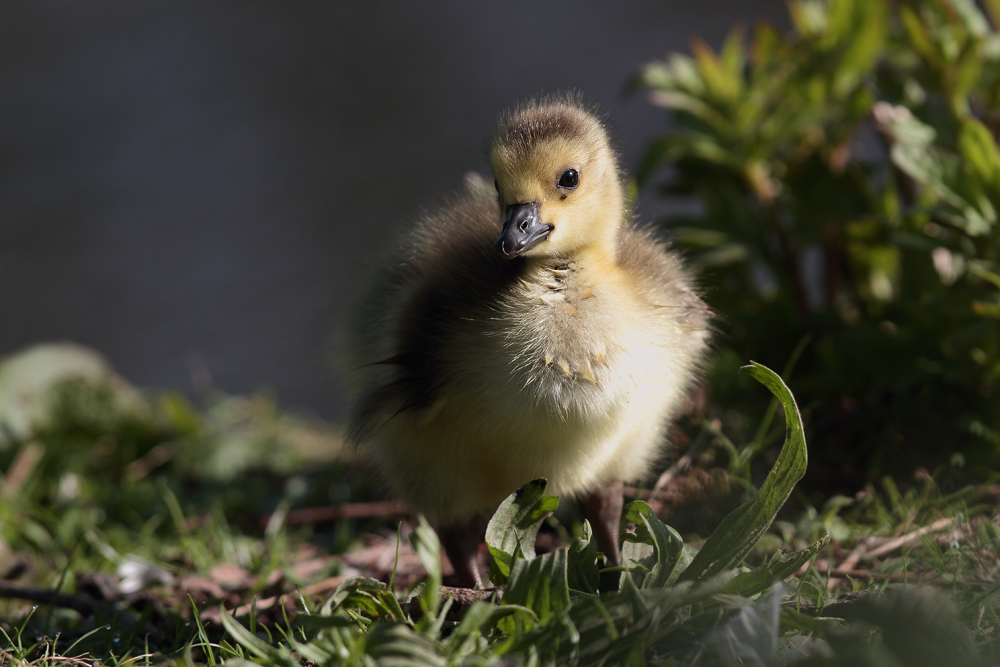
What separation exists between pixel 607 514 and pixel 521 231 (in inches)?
24.7

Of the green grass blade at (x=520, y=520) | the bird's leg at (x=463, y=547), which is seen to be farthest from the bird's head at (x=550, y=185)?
the bird's leg at (x=463, y=547)

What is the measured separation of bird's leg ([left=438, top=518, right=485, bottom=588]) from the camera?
1749 mm

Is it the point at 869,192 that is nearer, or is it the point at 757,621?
the point at 757,621

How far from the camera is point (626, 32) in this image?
5.22 m

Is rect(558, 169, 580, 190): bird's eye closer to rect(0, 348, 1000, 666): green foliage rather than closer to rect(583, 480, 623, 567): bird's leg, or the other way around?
rect(0, 348, 1000, 666): green foliage

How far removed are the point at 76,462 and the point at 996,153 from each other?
2547 mm

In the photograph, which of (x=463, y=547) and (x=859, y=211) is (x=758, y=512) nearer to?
(x=463, y=547)

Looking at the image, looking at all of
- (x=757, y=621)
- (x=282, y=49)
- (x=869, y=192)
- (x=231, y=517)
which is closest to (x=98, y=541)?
(x=231, y=517)

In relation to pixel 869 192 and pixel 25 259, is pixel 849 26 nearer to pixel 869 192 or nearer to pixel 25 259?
pixel 869 192

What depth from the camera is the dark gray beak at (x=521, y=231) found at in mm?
1487

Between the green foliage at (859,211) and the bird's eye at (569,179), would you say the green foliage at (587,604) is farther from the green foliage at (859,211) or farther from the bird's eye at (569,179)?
the bird's eye at (569,179)

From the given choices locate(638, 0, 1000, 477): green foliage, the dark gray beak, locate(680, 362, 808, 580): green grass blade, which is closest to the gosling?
the dark gray beak

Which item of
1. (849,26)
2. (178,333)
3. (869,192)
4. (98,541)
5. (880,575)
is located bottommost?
(178,333)

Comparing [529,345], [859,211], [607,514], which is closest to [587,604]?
[529,345]
